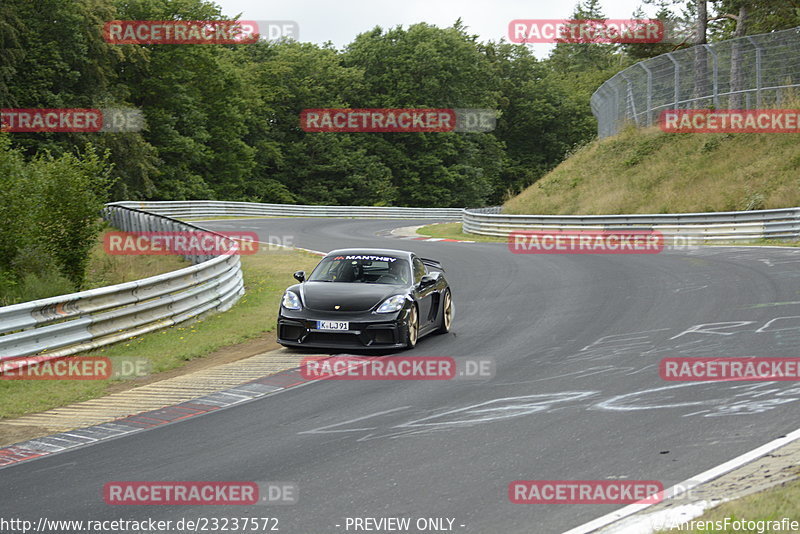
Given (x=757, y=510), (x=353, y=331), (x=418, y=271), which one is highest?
(x=418, y=271)

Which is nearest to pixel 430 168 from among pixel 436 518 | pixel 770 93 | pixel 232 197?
pixel 232 197

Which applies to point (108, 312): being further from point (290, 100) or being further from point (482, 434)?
point (290, 100)

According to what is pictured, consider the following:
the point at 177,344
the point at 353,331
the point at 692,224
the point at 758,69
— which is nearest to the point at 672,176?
the point at 758,69

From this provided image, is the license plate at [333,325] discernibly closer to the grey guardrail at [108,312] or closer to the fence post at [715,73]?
the grey guardrail at [108,312]

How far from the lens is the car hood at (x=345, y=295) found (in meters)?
11.3

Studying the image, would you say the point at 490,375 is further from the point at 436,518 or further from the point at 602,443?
the point at 436,518

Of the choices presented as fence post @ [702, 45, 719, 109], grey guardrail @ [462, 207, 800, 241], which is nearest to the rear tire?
grey guardrail @ [462, 207, 800, 241]

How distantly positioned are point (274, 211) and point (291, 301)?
45164 millimetres

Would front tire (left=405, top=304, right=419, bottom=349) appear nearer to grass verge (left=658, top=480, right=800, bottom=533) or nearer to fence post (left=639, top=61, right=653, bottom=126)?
grass verge (left=658, top=480, right=800, bottom=533)

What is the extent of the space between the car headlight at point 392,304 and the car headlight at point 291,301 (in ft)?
3.57

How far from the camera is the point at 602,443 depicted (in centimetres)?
677

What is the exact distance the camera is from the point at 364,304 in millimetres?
Result: 11328

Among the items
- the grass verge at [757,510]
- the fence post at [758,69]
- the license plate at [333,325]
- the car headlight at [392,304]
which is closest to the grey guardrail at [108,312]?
the license plate at [333,325]

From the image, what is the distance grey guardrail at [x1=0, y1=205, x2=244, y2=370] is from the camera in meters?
10.1
